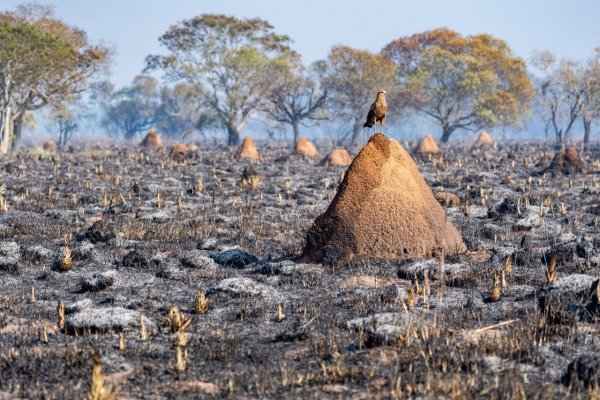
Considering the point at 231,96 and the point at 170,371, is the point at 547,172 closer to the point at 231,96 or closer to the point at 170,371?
the point at 170,371

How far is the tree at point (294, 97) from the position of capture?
5619 cm

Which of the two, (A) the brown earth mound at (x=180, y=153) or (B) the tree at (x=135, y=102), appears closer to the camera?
(A) the brown earth mound at (x=180, y=153)

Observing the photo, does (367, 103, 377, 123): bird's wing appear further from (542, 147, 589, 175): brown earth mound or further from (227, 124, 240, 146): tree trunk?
(227, 124, 240, 146): tree trunk

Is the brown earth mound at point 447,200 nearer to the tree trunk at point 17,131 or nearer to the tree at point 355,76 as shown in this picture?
the tree trunk at point 17,131

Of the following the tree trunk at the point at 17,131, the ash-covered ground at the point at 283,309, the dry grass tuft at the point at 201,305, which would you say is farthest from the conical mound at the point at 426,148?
the dry grass tuft at the point at 201,305

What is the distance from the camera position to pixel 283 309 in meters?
8.98

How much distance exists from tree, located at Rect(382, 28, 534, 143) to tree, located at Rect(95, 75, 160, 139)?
4591 centimetres

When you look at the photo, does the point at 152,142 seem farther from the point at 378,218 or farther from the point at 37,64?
the point at 378,218

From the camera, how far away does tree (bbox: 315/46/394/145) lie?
59312 mm

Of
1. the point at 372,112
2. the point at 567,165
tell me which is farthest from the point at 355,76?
the point at 372,112

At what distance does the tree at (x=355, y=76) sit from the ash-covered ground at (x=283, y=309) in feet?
138

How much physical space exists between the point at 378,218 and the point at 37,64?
30.8m

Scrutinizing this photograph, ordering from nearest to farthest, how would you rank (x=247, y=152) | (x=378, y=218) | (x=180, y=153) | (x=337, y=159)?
(x=378, y=218) → (x=337, y=159) → (x=180, y=153) → (x=247, y=152)

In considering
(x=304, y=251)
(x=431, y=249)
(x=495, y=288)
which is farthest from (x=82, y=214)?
(x=495, y=288)
